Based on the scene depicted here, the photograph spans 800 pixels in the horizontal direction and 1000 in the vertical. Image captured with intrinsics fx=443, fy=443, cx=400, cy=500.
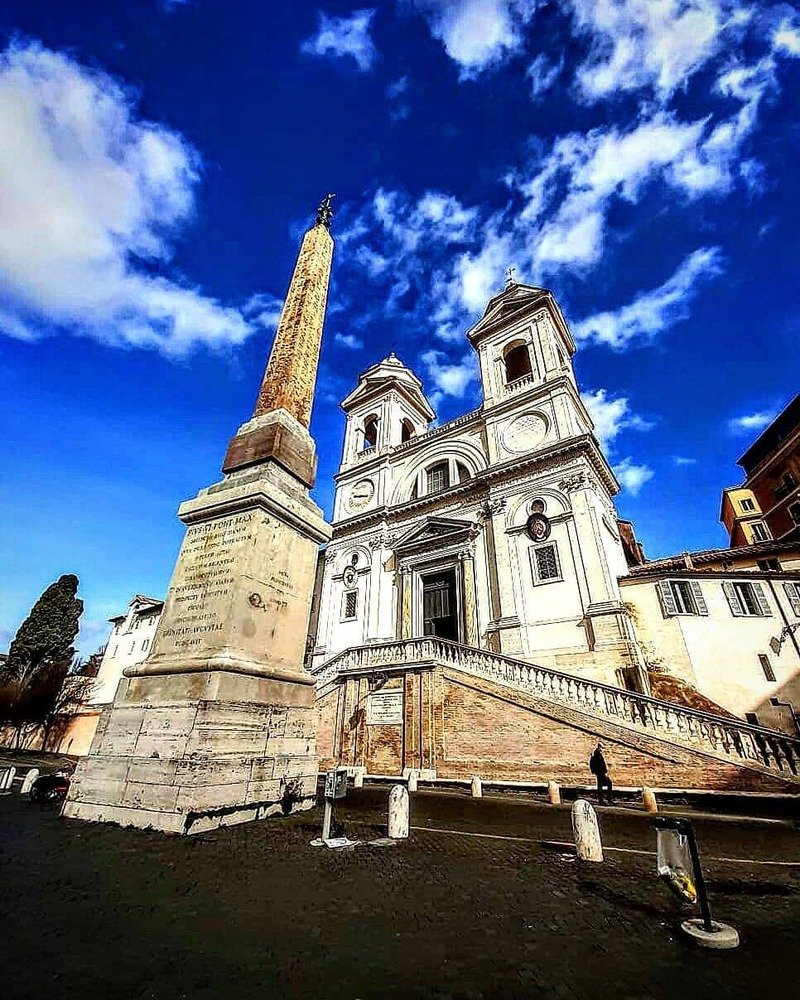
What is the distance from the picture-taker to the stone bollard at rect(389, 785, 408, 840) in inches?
203

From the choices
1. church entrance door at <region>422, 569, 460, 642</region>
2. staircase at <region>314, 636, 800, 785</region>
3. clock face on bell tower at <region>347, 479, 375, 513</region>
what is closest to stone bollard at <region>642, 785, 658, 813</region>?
staircase at <region>314, 636, 800, 785</region>

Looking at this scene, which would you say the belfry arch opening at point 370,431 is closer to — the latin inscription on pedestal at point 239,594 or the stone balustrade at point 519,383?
the stone balustrade at point 519,383

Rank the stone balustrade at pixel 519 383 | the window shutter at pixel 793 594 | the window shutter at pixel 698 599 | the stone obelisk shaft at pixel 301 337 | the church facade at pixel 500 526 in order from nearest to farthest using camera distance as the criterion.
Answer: the stone obelisk shaft at pixel 301 337 → the window shutter at pixel 793 594 → the window shutter at pixel 698 599 → the church facade at pixel 500 526 → the stone balustrade at pixel 519 383

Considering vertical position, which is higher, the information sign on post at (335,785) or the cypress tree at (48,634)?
the cypress tree at (48,634)

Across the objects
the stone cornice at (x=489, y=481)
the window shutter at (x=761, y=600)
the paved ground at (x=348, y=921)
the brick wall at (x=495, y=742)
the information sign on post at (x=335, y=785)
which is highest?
the stone cornice at (x=489, y=481)

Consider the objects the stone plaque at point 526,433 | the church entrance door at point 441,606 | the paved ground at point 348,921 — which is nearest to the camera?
the paved ground at point 348,921

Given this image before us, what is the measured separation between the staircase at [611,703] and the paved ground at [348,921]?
22.0 feet

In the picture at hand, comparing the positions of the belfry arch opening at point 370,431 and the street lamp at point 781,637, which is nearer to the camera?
the street lamp at point 781,637

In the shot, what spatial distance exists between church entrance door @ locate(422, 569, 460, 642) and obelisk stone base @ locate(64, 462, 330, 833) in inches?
602

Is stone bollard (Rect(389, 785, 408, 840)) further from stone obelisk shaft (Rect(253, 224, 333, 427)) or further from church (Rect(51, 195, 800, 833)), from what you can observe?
stone obelisk shaft (Rect(253, 224, 333, 427))

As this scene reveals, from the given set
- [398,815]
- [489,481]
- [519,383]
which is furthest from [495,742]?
[519,383]

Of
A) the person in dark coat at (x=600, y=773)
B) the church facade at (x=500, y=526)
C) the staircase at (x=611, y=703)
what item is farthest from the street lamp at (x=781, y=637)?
the person in dark coat at (x=600, y=773)

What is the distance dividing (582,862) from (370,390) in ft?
99.0

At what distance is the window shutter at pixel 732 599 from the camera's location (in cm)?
1647
